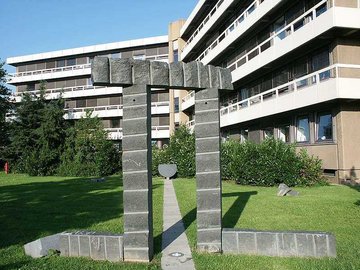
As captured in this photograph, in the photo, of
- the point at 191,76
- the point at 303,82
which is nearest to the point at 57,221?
the point at 191,76

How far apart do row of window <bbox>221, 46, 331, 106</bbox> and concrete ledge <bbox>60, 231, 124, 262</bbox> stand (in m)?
15.7

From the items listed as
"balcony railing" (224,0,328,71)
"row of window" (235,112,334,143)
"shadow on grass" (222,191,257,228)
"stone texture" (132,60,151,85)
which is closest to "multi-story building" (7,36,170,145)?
"balcony railing" (224,0,328,71)

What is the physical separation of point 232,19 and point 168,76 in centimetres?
2721

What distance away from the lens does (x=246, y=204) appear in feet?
36.5

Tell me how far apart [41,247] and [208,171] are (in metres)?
3.14

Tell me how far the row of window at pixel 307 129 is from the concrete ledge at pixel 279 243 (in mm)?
13148

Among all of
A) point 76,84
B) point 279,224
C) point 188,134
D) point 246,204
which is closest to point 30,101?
point 76,84

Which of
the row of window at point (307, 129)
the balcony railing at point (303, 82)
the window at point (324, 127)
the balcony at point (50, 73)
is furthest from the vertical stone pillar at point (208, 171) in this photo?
the balcony at point (50, 73)

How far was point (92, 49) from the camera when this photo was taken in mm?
52594

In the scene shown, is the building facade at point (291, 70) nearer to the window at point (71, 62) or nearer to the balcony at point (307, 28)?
the balcony at point (307, 28)

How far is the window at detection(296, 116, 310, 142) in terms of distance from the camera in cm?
2012

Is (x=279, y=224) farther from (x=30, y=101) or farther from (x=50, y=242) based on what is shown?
(x=30, y=101)

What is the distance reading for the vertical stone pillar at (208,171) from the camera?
20.8 feet

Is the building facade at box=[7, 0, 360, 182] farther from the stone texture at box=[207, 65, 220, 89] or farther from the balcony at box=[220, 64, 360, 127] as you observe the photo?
the stone texture at box=[207, 65, 220, 89]
